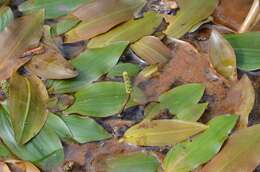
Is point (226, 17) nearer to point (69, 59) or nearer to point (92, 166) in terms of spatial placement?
point (69, 59)

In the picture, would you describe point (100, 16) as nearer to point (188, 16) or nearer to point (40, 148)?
point (188, 16)

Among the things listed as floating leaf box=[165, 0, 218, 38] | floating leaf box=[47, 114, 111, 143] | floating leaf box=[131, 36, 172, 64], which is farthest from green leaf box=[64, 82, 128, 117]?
floating leaf box=[165, 0, 218, 38]

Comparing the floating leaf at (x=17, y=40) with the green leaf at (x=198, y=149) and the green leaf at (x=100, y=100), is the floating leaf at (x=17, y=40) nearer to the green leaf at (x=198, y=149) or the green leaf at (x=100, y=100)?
the green leaf at (x=100, y=100)

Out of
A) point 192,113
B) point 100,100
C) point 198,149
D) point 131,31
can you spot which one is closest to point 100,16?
point 131,31

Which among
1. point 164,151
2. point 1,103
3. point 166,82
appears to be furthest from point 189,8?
point 1,103

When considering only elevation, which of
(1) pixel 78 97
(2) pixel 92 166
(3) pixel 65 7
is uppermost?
(3) pixel 65 7

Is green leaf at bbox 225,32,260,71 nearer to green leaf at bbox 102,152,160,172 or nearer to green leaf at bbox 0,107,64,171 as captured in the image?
green leaf at bbox 102,152,160,172
